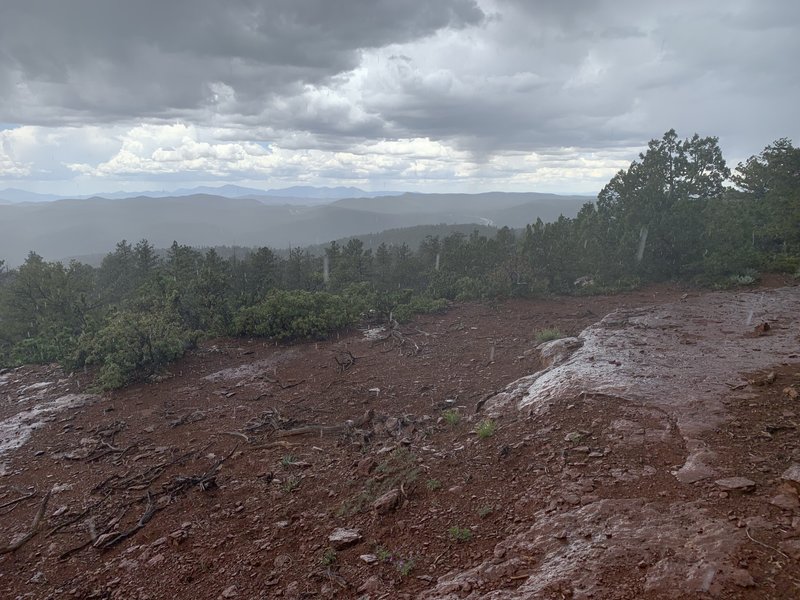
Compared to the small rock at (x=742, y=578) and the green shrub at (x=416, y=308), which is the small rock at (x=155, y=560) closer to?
the small rock at (x=742, y=578)

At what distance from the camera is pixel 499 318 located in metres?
15.9

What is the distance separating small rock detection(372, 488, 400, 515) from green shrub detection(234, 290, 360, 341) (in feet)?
33.3

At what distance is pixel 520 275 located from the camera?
742 inches

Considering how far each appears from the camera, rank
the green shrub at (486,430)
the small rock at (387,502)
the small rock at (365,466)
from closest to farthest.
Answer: the small rock at (387,502) → the small rock at (365,466) → the green shrub at (486,430)

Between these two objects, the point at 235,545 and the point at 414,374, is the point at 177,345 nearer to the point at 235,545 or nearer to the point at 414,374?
the point at 414,374

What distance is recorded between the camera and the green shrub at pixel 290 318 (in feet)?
50.6

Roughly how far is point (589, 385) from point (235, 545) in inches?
224

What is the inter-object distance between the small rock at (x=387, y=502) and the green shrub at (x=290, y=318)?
10147 mm

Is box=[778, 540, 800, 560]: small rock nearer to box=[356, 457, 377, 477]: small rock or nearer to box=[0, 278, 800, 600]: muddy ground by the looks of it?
box=[0, 278, 800, 600]: muddy ground

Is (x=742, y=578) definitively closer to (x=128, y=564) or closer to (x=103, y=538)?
(x=128, y=564)

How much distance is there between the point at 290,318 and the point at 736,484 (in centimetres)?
1334

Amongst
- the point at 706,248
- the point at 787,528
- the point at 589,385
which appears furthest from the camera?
the point at 706,248

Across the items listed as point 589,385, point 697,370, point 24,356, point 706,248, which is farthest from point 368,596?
point 706,248

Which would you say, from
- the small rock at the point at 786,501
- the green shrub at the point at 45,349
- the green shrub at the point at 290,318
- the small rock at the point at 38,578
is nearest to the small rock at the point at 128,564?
the small rock at the point at 38,578
